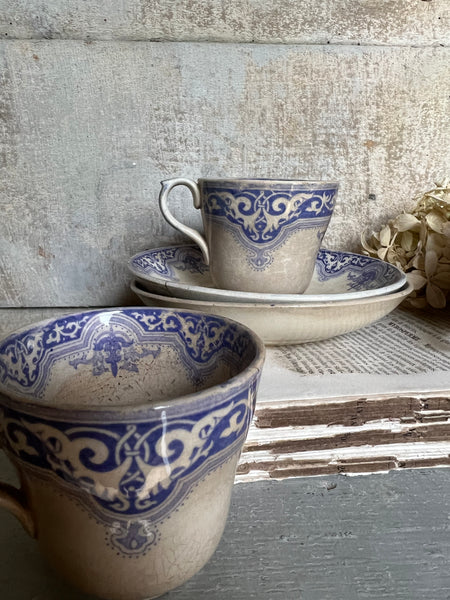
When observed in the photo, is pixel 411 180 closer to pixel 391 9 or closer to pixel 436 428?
pixel 391 9

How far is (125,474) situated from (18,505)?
Answer: 0.26 ft

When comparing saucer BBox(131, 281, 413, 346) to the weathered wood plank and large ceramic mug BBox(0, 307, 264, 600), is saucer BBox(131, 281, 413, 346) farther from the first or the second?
the weathered wood plank

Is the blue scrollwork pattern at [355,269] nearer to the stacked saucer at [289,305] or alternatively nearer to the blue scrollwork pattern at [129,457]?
the stacked saucer at [289,305]

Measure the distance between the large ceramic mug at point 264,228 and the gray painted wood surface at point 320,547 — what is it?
21 cm

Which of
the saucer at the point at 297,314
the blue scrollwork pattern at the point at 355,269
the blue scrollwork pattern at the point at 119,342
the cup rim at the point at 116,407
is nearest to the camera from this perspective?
the cup rim at the point at 116,407

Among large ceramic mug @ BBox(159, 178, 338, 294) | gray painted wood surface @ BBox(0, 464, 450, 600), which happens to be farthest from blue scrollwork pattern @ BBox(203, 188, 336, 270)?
gray painted wood surface @ BBox(0, 464, 450, 600)

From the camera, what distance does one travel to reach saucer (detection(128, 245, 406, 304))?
489 mm

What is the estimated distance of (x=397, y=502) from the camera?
14.4 inches

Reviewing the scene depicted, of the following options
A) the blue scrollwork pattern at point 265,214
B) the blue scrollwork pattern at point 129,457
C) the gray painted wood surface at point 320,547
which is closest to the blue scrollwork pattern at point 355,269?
the blue scrollwork pattern at point 265,214

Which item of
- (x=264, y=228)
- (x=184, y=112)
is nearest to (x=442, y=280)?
(x=264, y=228)

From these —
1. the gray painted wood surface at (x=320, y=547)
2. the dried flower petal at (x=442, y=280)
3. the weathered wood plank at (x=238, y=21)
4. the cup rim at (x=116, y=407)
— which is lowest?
the gray painted wood surface at (x=320, y=547)

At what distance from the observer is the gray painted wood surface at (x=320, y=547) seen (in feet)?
0.96

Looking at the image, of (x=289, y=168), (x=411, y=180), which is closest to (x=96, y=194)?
(x=289, y=168)

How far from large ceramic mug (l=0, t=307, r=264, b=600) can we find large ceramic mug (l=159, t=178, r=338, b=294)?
0.66 ft
